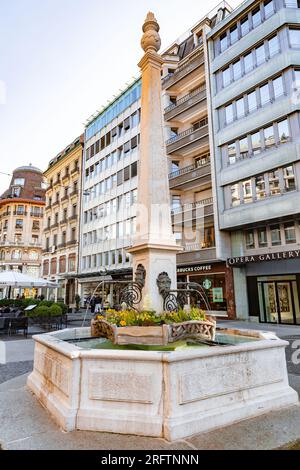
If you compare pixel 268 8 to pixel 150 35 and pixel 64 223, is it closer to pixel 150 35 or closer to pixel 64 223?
pixel 150 35

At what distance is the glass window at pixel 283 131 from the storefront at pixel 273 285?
6478mm

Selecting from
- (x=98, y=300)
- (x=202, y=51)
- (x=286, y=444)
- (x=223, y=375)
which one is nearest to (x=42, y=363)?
(x=223, y=375)

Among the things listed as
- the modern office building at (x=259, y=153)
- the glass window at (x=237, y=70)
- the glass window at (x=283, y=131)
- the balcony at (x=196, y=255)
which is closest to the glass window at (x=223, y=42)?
the modern office building at (x=259, y=153)

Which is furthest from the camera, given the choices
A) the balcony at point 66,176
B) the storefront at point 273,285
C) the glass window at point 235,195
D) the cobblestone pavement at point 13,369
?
the balcony at point 66,176

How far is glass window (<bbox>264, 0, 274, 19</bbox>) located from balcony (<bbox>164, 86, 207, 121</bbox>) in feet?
19.9

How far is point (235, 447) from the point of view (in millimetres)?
3131

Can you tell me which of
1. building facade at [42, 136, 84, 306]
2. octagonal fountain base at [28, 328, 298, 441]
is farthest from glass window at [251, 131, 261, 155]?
building facade at [42, 136, 84, 306]

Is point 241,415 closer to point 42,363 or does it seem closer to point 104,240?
point 42,363

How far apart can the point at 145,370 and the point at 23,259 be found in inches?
2283

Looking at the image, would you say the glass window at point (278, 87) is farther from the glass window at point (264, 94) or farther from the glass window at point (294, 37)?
the glass window at point (294, 37)

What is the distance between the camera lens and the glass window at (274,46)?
18475mm

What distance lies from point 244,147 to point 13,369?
18.3m

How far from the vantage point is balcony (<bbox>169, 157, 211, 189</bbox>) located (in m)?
23.0

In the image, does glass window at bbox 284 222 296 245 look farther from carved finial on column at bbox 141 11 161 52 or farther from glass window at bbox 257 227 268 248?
carved finial on column at bbox 141 11 161 52
